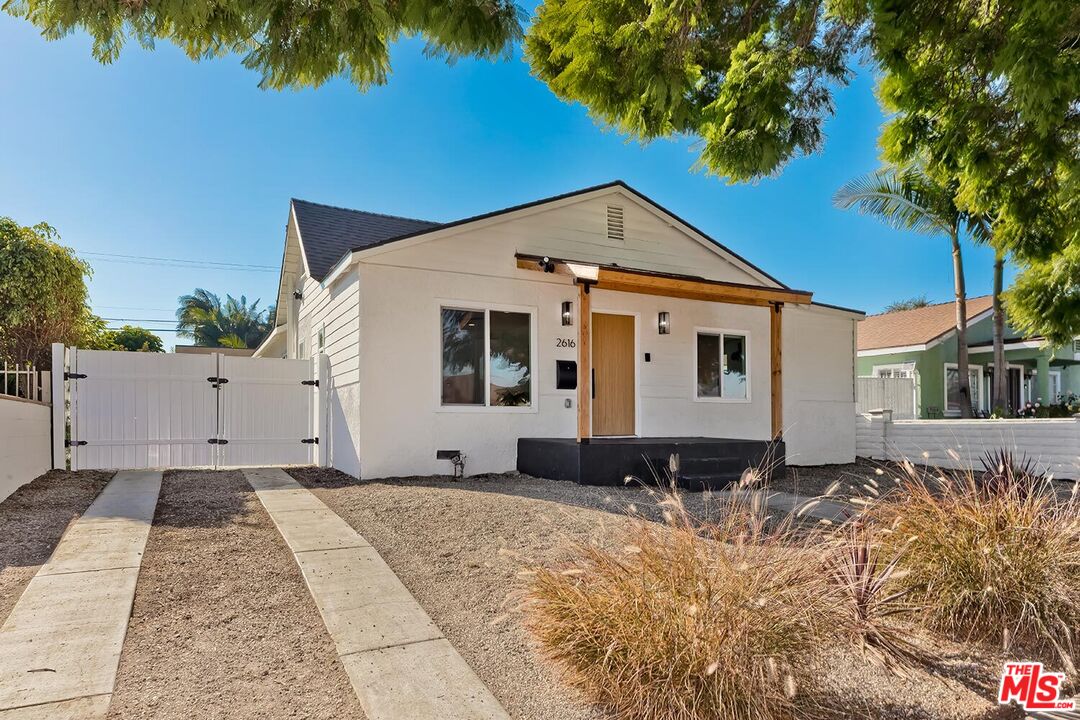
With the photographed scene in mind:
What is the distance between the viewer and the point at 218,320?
35.8 meters

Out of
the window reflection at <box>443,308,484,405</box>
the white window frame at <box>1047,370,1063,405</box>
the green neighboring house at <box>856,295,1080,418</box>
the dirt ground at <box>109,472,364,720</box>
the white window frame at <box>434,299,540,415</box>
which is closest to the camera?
the dirt ground at <box>109,472,364,720</box>

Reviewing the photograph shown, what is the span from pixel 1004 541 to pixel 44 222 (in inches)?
537

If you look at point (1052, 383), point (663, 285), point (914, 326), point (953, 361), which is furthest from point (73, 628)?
point (1052, 383)

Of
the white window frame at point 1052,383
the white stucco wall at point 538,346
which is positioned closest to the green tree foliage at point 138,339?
the white stucco wall at point 538,346

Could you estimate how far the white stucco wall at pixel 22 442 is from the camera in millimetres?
5855

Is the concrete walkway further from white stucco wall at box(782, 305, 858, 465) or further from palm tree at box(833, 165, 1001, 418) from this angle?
palm tree at box(833, 165, 1001, 418)

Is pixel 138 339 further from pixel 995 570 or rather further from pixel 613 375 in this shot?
pixel 995 570

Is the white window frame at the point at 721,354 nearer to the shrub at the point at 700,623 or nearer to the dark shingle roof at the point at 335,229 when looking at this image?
the dark shingle roof at the point at 335,229

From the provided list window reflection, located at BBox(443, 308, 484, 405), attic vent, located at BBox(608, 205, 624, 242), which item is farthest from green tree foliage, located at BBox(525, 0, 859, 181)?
attic vent, located at BBox(608, 205, 624, 242)

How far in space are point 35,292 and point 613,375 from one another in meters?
9.58

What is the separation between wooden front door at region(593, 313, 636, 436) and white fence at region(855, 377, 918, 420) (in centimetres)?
925

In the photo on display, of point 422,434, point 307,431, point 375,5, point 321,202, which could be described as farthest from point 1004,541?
point 321,202

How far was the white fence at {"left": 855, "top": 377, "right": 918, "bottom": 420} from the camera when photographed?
15734 millimetres

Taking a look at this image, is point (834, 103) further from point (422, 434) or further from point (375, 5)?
point (422, 434)
